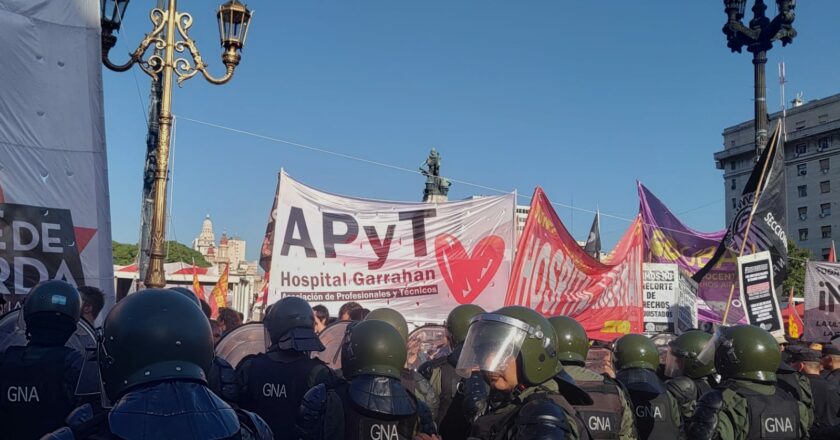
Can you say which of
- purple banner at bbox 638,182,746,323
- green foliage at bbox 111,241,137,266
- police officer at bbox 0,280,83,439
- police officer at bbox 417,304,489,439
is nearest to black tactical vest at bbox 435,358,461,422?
police officer at bbox 417,304,489,439

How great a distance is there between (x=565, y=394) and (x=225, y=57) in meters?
8.18

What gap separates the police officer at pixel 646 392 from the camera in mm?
5719

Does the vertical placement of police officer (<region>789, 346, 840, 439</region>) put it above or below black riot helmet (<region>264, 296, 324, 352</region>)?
below

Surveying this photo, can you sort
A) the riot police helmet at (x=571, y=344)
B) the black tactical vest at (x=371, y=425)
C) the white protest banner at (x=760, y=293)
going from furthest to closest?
the white protest banner at (x=760, y=293)
the riot police helmet at (x=571, y=344)
the black tactical vest at (x=371, y=425)

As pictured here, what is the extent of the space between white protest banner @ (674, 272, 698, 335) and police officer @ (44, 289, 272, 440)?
1030 cm

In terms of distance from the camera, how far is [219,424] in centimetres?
212

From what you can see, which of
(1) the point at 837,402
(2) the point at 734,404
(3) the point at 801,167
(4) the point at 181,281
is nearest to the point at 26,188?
(2) the point at 734,404

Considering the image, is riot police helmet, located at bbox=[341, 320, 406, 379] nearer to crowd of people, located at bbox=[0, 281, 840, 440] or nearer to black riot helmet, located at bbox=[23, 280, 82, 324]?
crowd of people, located at bbox=[0, 281, 840, 440]

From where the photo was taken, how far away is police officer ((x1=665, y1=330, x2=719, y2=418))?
6.27 metres

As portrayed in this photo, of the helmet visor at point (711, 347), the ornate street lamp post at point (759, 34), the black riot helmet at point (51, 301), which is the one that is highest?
the ornate street lamp post at point (759, 34)

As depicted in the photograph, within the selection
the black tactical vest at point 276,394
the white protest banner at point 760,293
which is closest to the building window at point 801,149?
the white protest banner at point 760,293

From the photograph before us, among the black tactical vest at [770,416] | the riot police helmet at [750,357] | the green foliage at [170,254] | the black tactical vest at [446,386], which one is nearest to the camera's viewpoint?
the black tactical vest at [770,416]

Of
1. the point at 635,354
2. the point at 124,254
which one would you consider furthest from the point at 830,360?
the point at 124,254

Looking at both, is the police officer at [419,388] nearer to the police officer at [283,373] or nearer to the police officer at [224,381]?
the police officer at [283,373]
